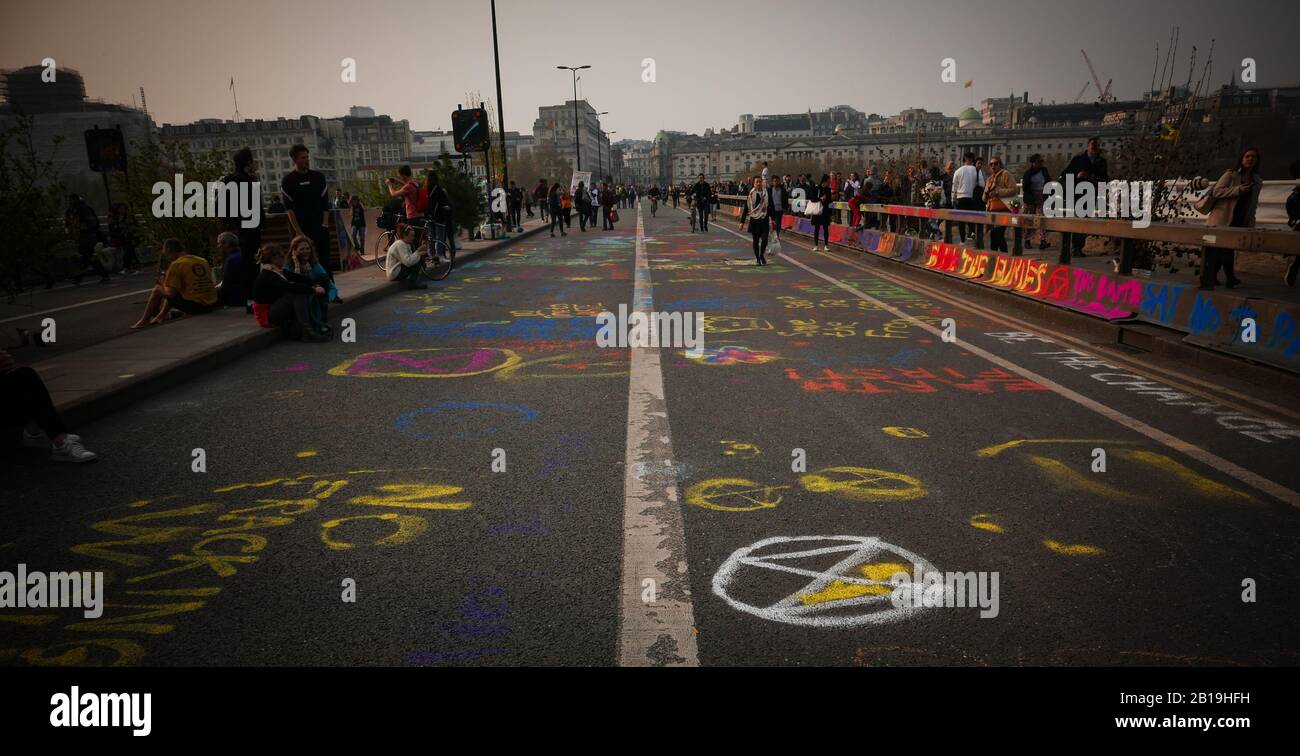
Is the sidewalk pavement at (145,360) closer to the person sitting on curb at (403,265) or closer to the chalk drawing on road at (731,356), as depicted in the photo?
the person sitting on curb at (403,265)

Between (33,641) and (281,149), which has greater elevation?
(281,149)

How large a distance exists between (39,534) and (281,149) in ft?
705

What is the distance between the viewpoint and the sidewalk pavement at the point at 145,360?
248 inches

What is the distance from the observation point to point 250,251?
1164cm

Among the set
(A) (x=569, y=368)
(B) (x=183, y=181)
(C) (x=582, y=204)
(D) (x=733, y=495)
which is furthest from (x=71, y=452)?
(C) (x=582, y=204)

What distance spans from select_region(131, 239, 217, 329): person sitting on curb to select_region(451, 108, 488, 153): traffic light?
562 inches

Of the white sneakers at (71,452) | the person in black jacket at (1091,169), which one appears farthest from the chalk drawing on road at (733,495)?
the person in black jacket at (1091,169)

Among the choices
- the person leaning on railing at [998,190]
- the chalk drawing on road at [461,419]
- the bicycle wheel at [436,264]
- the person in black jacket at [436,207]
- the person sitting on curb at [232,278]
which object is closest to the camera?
the chalk drawing on road at [461,419]

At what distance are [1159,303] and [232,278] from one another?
1149cm

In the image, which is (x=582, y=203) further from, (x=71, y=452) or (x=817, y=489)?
(x=817, y=489)

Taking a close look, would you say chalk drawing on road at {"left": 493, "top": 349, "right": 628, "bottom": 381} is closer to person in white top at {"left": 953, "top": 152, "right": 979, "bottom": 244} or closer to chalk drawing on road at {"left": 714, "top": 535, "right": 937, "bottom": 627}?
chalk drawing on road at {"left": 714, "top": 535, "right": 937, "bottom": 627}

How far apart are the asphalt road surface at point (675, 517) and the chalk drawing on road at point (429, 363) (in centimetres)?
9
